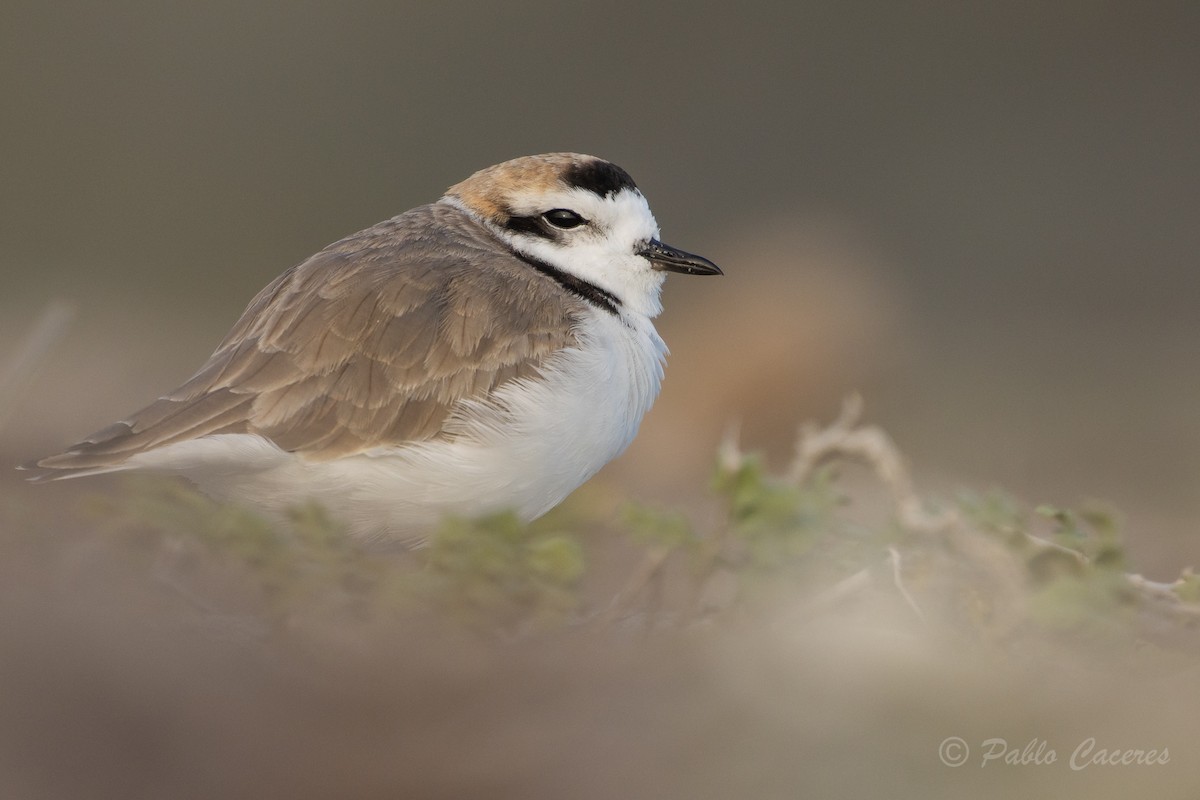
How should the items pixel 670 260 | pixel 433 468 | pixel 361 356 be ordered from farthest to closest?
pixel 670 260 < pixel 361 356 < pixel 433 468

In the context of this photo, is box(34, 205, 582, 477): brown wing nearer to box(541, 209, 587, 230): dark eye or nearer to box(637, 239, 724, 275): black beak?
box(541, 209, 587, 230): dark eye

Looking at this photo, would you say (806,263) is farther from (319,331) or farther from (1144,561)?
(319,331)

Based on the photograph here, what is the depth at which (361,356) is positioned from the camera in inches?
150

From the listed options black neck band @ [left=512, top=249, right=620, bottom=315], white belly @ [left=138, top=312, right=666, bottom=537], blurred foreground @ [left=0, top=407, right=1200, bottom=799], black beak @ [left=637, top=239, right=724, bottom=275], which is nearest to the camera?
blurred foreground @ [left=0, top=407, right=1200, bottom=799]

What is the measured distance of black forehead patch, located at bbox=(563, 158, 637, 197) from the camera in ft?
14.7

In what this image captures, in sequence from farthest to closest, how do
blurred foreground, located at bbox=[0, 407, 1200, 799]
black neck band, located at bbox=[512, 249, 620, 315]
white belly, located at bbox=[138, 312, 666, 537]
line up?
black neck band, located at bbox=[512, 249, 620, 315], white belly, located at bbox=[138, 312, 666, 537], blurred foreground, located at bbox=[0, 407, 1200, 799]

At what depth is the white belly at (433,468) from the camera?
3.62 m

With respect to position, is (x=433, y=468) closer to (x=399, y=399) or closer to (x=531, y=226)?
(x=399, y=399)

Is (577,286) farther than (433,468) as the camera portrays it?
Yes

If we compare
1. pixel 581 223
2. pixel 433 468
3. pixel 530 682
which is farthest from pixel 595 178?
pixel 530 682

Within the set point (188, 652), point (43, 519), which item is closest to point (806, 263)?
point (43, 519)

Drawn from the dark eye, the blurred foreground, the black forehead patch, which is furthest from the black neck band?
the blurred foreground

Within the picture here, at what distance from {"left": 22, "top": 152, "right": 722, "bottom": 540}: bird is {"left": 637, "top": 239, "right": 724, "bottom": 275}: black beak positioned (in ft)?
1.39

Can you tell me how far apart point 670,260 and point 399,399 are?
4.32 ft
